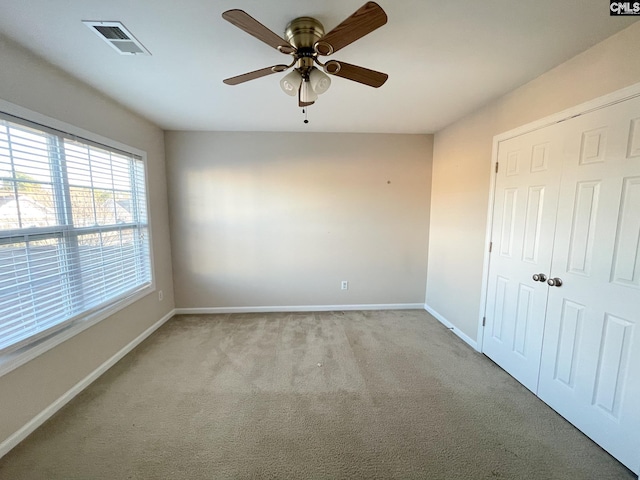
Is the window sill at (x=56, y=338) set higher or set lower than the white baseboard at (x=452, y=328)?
higher

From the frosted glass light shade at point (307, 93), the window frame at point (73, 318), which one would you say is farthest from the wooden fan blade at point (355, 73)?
the window frame at point (73, 318)

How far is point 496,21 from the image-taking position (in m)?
1.33

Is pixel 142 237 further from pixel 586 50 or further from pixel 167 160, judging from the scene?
pixel 586 50

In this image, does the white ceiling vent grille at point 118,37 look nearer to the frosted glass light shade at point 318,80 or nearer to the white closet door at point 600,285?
the frosted glass light shade at point 318,80

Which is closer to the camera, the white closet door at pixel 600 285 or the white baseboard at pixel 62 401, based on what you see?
the white closet door at pixel 600 285

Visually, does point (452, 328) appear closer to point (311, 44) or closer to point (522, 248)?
point (522, 248)

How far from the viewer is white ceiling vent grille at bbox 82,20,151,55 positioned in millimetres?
1343

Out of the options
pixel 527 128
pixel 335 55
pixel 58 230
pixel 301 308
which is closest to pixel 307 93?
pixel 335 55

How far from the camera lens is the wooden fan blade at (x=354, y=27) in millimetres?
998

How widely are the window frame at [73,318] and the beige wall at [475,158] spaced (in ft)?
11.9

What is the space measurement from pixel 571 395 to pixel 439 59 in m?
2.49

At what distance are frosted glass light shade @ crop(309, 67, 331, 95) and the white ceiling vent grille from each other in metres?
1.09

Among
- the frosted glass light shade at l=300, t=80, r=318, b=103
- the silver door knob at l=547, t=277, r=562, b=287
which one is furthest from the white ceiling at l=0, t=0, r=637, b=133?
the silver door knob at l=547, t=277, r=562, b=287

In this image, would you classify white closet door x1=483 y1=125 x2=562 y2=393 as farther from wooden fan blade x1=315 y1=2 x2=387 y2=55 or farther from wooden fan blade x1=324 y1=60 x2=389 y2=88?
wooden fan blade x1=315 y1=2 x2=387 y2=55
